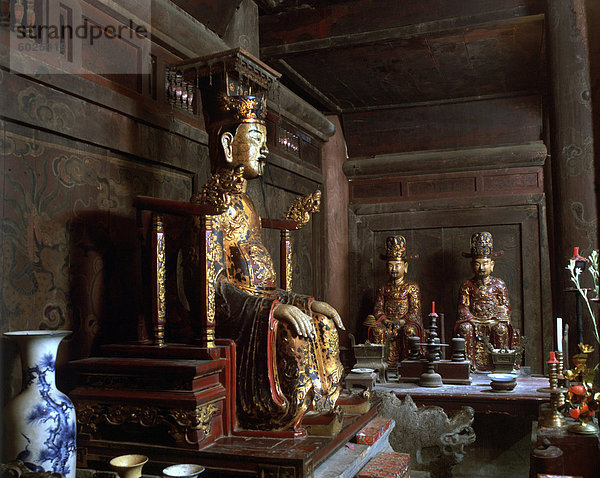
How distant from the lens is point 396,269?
6449 millimetres

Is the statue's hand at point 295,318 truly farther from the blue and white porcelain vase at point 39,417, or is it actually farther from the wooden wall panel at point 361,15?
the wooden wall panel at point 361,15

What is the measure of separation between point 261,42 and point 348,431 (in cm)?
343

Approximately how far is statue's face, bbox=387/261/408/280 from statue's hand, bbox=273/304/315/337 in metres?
3.73

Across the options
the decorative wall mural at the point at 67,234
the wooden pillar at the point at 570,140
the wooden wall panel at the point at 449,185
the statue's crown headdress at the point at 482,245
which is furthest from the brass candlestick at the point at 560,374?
the wooden wall panel at the point at 449,185

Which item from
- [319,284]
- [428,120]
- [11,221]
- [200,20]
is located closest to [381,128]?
[428,120]

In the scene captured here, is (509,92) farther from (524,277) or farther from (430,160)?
(524,277)

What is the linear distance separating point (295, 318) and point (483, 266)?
3867 millimetres

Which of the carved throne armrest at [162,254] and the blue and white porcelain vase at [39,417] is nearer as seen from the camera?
the blue and white porcelain vase at [39,417]

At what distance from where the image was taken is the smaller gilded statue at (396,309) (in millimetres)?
6219

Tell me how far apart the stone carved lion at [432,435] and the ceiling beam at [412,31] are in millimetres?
2804

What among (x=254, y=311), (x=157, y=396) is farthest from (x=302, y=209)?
(x=157, y=396)

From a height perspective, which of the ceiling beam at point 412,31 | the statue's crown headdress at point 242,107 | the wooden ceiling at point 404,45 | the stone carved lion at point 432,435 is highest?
the wooden ceiling at point 404,45

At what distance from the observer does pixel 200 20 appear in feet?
13.4

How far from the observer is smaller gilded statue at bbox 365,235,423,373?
6219 millimetres
